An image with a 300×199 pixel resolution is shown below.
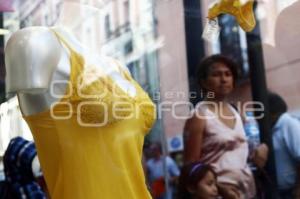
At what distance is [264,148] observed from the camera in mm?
1865

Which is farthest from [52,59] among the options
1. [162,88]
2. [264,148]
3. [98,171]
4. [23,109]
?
[264,148]

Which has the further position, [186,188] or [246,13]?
[186,188]

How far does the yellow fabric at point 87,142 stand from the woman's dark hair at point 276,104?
1.02 m

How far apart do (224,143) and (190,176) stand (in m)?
0.20

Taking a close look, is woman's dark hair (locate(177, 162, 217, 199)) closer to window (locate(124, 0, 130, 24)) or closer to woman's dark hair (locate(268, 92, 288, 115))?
woman's dark hair (locate(268, 92, 288, 115))

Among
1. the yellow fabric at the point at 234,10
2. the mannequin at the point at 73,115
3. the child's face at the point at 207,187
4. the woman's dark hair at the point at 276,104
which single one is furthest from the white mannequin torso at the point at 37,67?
the woman's dark hair at the point at 276,104

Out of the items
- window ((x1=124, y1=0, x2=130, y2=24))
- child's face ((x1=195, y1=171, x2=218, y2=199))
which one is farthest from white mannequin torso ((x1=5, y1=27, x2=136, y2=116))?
child's face ((x1=195, y1=171, x2=218, y2=199))

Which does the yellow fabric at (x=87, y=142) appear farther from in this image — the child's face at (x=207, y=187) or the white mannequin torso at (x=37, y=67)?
the child's face at (x=207, y=187)

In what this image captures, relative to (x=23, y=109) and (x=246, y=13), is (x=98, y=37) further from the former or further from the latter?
(x=23, y=109)

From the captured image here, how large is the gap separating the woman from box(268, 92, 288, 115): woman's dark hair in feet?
0.49

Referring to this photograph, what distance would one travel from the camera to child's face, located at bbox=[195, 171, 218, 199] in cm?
178

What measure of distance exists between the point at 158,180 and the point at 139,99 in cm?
92

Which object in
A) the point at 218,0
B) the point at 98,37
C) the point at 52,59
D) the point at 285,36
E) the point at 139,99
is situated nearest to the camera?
the point at 52,59

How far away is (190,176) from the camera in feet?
6.12
